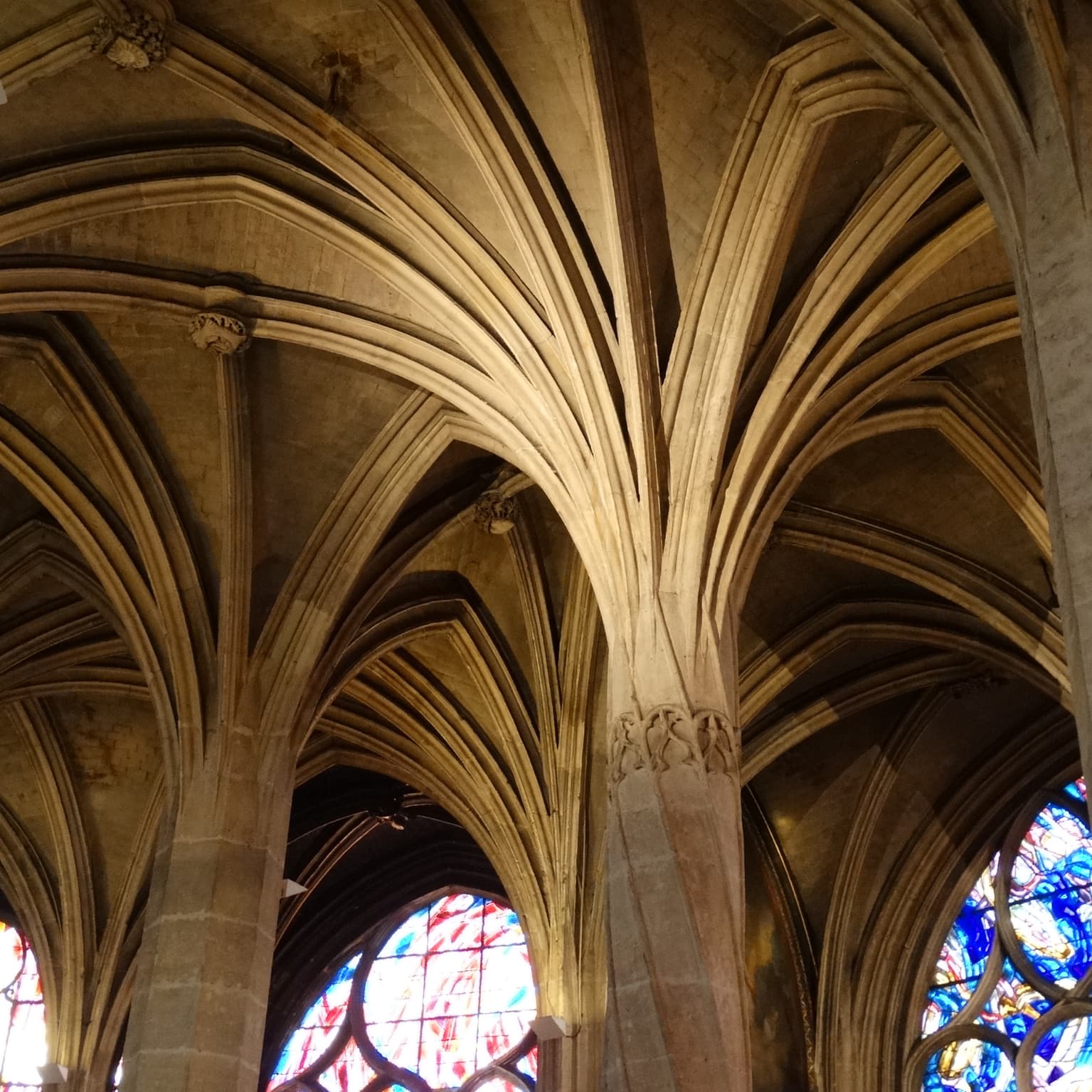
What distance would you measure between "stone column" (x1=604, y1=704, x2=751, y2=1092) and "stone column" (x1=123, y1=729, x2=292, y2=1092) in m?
4.41

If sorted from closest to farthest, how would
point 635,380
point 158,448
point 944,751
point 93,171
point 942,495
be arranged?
point 635,380, point 93,171, point 158,448, point 942,495, point 944,751

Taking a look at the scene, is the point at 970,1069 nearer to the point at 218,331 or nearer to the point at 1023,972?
the point at 1023,972

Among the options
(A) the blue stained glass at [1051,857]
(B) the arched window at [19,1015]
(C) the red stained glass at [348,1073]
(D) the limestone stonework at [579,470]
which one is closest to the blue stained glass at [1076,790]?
(A) the blue stained glass at [1051,857]

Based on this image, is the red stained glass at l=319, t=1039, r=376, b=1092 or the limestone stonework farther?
the red stained glass at l=319, t=1039, r=376, b=1092

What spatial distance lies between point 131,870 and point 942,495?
1055cm

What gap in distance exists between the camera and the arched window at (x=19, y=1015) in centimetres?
2084

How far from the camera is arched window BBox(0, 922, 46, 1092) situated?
20844 mm

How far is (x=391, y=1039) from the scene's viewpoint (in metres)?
20.7

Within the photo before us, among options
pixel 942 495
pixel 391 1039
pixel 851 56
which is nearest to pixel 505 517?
pixel 942 495

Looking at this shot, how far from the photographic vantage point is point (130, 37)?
12.3m

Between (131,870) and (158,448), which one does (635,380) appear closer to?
(158,448)

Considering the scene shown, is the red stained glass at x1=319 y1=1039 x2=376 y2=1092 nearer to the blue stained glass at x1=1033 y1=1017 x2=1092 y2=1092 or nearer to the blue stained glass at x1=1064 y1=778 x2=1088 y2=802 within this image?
the blue stained glass at x1=1033 y1=1017 x2=1092 y2=1092

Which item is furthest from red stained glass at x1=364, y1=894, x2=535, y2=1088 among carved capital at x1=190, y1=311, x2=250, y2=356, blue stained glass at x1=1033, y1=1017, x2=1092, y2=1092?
carved capital at x1=190, y1=311, x2=250, y2=356

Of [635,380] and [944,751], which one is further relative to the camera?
[944,751]
